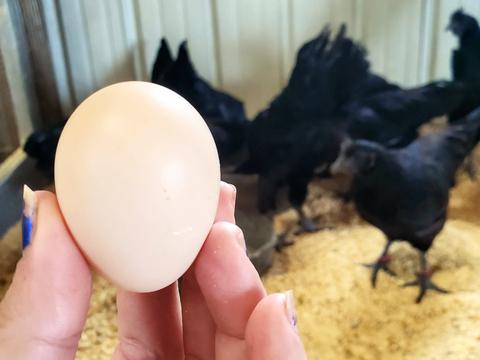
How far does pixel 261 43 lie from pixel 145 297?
0.90m

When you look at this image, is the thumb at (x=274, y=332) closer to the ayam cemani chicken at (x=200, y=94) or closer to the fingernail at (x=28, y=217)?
the fingernail at (x=28, y=217)

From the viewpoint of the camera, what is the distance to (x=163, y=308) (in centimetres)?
56

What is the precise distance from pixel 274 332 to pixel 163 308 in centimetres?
16

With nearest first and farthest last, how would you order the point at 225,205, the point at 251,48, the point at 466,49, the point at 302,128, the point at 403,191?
the point at 225,205 < the point at 403,191 < the point at 302,128 < the point at 466,49 < the point at 251,48

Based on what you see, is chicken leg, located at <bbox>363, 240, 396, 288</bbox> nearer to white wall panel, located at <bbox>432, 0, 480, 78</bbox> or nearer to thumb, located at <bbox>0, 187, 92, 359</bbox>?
white wall panel, located at <bbox>432, 0, 480, 78</bbox>

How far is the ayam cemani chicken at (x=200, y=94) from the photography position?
122 cm

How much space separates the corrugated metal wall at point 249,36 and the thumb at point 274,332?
3.05 ft

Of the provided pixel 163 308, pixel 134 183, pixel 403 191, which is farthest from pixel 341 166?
pixel 134 183

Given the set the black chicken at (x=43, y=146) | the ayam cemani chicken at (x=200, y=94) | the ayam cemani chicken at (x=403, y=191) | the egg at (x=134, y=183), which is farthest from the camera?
the ayam cemani chicken at (x=200, y=94)

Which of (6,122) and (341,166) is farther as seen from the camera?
(6,122)

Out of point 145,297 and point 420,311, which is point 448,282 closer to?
point 420,311

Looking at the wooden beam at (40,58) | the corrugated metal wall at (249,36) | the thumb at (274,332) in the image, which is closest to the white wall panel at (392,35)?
the corrugated metal wall at (249,36)

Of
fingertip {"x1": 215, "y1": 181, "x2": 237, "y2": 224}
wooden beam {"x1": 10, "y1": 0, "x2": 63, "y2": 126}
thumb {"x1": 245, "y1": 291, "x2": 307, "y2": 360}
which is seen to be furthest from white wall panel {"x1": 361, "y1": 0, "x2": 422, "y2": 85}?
thumb {"x1": 245, "y1": 291, "x2": 307, "y2": 360}

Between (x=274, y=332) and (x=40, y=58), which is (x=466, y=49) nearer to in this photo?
(x=40, y=58)
